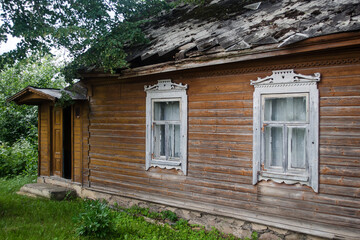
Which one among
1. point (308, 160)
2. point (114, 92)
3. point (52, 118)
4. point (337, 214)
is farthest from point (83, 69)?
point (337, 214)

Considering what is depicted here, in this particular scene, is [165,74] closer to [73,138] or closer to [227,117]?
[227,117]

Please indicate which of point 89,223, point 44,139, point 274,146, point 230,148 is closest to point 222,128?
point 230,148

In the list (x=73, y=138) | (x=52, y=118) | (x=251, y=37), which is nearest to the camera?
(x=251, y=37)

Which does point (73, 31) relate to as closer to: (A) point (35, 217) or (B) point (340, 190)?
(A) point (35, 217)

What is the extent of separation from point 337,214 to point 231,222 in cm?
182

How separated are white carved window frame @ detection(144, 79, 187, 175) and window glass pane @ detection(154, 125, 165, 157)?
0.09 meters

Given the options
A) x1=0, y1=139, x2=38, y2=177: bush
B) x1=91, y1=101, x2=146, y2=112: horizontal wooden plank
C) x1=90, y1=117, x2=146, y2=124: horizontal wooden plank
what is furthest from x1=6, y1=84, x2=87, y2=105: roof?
x1=0, y1=139, x2=38, y2=177: bush

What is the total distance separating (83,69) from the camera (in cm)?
786

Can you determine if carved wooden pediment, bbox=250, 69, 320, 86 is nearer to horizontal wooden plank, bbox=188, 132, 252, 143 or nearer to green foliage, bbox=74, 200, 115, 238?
horizontal wooden plank, bbox=188, 132, 252, 143

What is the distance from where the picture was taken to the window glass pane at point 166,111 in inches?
263

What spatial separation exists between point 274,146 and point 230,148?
83cm

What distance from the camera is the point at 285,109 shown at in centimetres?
516

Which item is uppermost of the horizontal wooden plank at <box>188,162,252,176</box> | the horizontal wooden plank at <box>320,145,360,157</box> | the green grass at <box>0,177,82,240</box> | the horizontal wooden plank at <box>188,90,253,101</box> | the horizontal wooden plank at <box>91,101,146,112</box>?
the horizontal wooden plank at <box>188,90,253,101</box>

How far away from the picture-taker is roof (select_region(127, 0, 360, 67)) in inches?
179
